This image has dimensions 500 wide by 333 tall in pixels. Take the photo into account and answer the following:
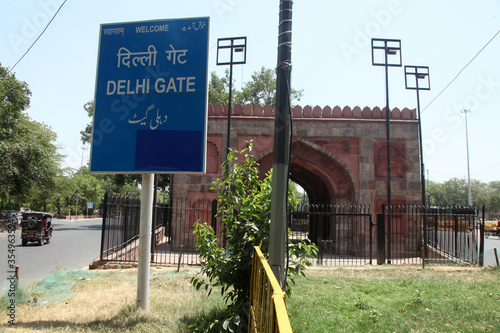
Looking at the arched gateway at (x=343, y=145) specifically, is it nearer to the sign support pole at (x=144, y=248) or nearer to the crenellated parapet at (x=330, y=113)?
the crenellated parapet at (x=330, y=113)

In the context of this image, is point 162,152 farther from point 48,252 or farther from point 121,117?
point 48,252

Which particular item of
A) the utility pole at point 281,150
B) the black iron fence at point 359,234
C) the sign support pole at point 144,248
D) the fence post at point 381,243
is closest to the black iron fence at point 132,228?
the black iron fence at point 359,234

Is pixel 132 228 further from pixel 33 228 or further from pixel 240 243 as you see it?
pixel 240 243

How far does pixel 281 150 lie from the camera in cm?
395

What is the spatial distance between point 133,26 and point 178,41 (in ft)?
2.89

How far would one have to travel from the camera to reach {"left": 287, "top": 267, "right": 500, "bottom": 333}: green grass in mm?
4867

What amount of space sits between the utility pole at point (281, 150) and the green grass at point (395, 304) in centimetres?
163

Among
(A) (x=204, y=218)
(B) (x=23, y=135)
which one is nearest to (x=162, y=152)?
(A) (x=204, y=218)

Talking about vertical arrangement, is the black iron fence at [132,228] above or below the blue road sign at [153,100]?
below

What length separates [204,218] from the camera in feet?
47.5

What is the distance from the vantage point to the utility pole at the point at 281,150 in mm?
3773

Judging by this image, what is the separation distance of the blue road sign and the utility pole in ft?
6.30

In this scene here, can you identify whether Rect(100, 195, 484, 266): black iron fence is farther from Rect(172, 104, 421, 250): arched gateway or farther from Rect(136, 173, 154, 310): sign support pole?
Rect(136, 173, 154, 310): sign support pole


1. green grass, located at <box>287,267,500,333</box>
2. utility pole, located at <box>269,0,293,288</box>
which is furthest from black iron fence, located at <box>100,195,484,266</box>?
utility pole, located at <box>269,0,293,288</box>
